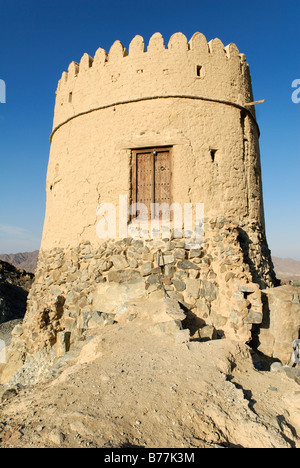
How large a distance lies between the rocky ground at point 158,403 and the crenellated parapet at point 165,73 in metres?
5.25

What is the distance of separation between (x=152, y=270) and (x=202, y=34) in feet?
17.7

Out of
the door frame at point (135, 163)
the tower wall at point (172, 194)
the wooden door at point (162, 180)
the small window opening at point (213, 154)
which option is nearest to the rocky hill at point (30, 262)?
the tower wall at point (172, 194)

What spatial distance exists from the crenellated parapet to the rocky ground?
17.2 feet

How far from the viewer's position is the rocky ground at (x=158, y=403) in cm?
228

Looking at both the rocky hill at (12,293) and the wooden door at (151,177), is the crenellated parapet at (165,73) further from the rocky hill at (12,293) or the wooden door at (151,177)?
the rocky hill at (12,293)

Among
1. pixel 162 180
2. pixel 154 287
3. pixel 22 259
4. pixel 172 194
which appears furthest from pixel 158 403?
pixel 22 259

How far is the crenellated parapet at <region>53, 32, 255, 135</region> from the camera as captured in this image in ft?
21.5

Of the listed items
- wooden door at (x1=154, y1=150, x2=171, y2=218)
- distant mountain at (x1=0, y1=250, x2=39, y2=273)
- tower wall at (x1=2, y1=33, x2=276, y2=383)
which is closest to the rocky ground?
tower wall at (x1=2, y1=33, x2=276, y2=383)

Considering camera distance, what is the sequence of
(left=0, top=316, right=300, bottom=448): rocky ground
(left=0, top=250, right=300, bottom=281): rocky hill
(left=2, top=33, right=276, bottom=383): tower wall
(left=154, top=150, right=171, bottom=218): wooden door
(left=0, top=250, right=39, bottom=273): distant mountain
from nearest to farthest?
(left=0, top=316, right=300, bottom=448): rocky ground
(left=2, top=33, right=276, bottom=383): tower wall
(left=154, top=150, right=171, bottom=218): wooden door
(left=0, top=250, right=300, bottom=281): rocky hill
(left=0, top=250, right=39, bottom=273): distant mountain

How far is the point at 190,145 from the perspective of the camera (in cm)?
631

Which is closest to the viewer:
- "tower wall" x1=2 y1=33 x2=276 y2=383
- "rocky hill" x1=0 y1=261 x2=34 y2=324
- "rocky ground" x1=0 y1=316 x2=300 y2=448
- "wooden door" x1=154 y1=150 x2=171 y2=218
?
"rocky ground" x1=0 y1=316 x2=300 y2=448

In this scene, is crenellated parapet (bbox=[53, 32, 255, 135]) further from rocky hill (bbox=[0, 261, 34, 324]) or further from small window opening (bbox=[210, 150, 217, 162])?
rocky hill (bbox=[0, 261, 34, 324])
